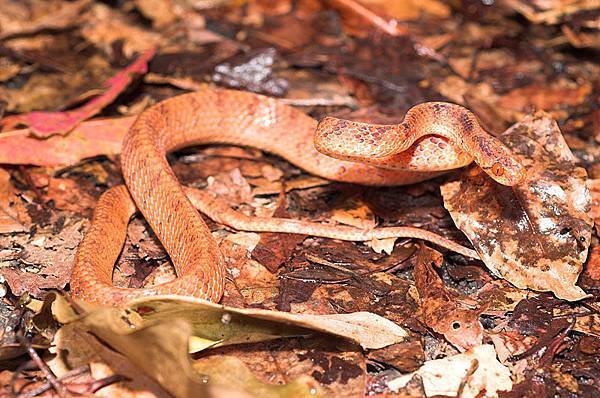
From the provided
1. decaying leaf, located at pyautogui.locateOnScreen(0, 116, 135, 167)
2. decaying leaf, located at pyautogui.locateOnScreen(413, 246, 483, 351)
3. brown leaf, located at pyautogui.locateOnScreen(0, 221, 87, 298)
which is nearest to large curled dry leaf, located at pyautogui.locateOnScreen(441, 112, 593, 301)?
decaying leaf, located at pyautogui.locateOnScreen(413, 246, 483, 351)

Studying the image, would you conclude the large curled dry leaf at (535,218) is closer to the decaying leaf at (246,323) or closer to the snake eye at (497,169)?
the snake eye at (497,169)

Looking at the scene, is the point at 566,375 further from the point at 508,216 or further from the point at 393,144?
the point at 393,144

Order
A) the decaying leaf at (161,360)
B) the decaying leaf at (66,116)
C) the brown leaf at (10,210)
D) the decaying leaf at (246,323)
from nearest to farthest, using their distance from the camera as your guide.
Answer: the decaying leaf at (161,360)
the decaying leaf at (246,323)
the brown leaf at (10,210)
the decaying leaf at (66,116)

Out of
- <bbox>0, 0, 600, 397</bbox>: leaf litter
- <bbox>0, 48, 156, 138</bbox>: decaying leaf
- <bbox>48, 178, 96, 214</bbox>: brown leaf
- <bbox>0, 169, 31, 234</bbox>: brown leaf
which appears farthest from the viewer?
<bbox>0, 48, 156, 138</bbox>: decaying leaf

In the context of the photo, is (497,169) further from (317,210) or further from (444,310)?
(317,210)

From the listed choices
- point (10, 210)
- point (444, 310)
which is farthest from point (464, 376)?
point (10, 210)

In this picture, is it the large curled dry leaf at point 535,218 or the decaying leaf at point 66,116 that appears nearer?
the large curled dry leaf at point 535,218

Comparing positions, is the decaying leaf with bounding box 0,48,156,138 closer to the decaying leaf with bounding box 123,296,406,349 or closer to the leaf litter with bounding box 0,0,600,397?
the leaf litter with bounding box 0,0,600,397

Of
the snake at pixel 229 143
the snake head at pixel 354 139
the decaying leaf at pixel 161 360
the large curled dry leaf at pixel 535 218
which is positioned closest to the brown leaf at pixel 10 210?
the snake at pixel 229 143
